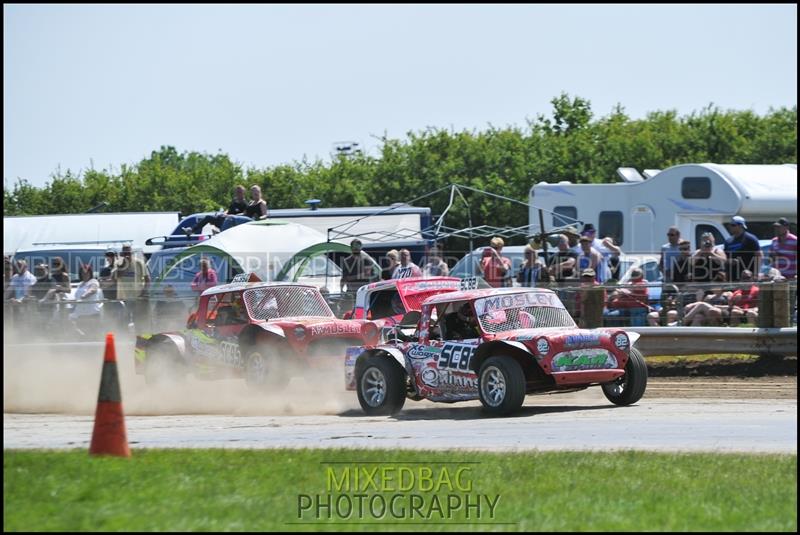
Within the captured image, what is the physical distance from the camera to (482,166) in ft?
148

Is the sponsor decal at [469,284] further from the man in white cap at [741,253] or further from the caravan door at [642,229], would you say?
the caravan door at [642,229]

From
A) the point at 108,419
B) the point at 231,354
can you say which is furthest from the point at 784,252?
the point at 108,419

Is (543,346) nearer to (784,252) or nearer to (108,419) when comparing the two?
(108,419)

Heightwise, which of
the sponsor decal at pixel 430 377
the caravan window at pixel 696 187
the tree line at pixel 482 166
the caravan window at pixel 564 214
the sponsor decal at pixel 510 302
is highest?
the tree line at pixel 482 166

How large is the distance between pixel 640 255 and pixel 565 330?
9667 millimetres

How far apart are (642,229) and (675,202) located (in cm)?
103

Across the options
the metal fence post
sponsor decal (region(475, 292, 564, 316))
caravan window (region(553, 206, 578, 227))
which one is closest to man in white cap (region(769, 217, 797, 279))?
the metal fence post

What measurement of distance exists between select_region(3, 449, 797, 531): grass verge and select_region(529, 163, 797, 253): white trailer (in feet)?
46.5

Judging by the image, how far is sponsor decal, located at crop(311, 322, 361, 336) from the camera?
17683mm

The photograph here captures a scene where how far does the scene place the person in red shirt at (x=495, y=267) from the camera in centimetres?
2180

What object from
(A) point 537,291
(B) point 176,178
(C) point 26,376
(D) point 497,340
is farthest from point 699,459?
(B) point 176,178

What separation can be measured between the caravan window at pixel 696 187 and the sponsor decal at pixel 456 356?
10.7 meters

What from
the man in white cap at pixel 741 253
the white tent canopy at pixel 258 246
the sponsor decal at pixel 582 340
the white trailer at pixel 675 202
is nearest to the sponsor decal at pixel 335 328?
the sponsor decal at pixel 582 340

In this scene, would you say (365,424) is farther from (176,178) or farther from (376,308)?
(176,178)
